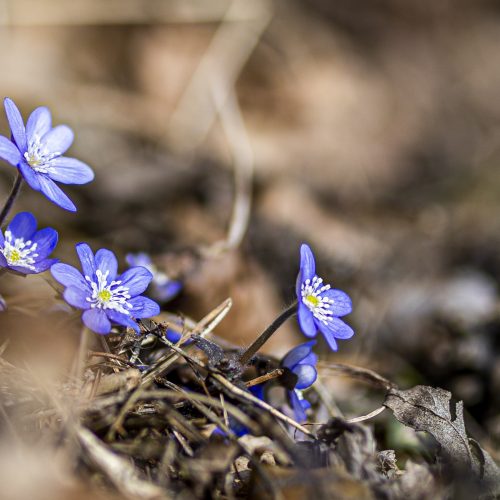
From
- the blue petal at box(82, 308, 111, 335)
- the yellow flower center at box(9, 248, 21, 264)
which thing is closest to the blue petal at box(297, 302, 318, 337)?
the blue petal at box(82, 308, 111, 335)

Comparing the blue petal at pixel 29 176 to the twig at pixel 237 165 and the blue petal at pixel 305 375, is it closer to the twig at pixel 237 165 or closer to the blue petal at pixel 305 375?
the blue petal at pixel 305 375

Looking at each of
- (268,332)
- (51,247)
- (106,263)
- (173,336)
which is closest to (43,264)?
(51,247)

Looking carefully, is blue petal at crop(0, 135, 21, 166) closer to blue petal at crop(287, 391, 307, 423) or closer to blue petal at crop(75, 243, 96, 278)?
blue petal at crop(75, 243, 96, 278)

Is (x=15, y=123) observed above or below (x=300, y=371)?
above

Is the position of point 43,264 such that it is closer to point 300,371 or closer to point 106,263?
point 106,263

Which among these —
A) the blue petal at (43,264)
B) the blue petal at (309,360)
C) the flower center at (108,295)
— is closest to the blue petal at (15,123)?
the blue petal at (43,264)

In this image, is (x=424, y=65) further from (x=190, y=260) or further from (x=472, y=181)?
(x=190, y=260)

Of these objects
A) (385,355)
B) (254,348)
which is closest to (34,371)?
(254,348)
